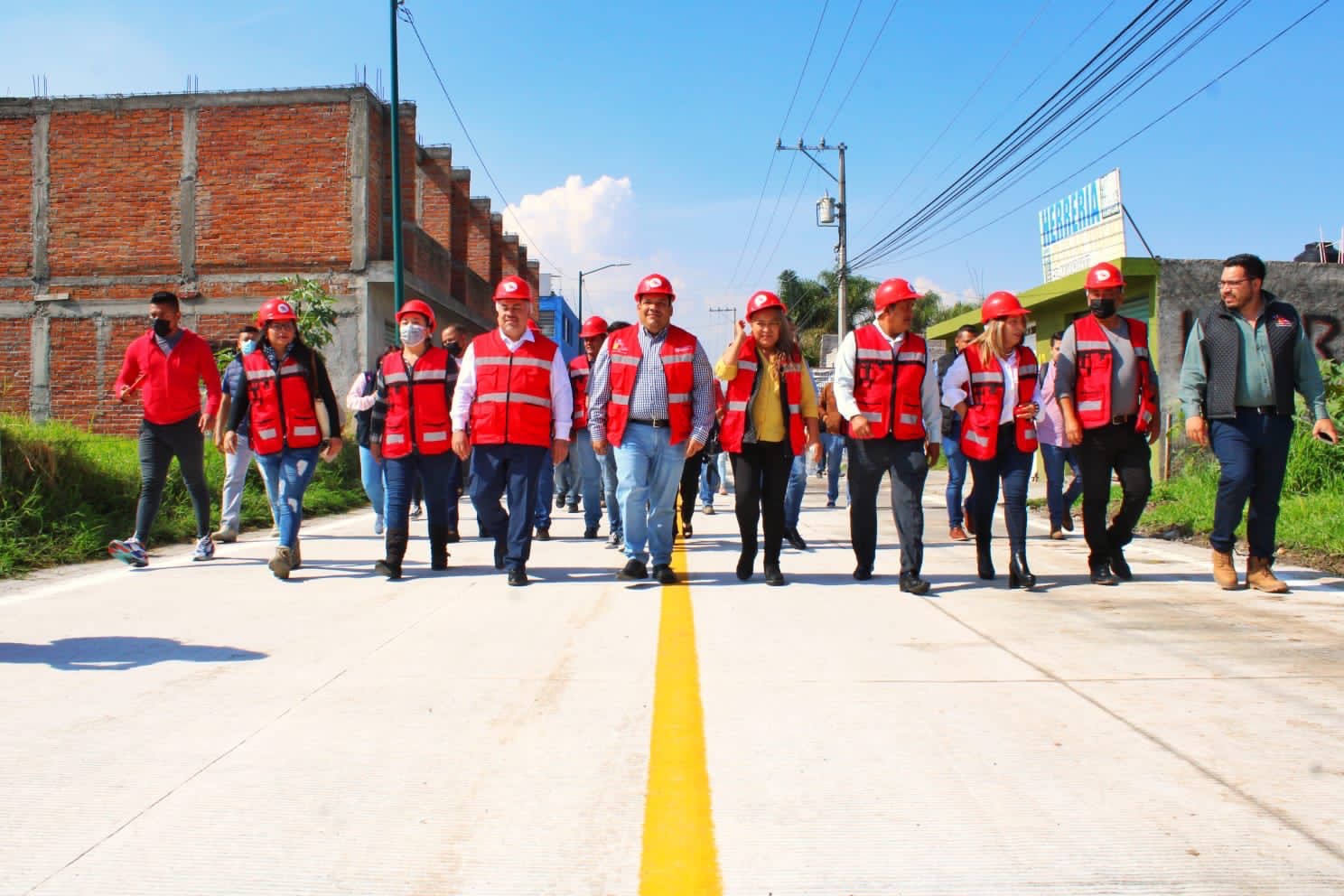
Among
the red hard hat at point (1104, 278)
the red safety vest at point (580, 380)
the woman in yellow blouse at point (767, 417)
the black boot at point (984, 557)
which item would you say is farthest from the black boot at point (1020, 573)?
the red safety vest at point (580, 380)

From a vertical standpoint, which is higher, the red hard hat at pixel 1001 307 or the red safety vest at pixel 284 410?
the red hard hat at pixel 1001 307

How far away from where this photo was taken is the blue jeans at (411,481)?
25.2 ft

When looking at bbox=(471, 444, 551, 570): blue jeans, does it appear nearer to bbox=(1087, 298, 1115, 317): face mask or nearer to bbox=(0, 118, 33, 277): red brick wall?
bbox=(1087, 298, 1115, 317): face mask

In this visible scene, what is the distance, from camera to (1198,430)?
22.7 ft

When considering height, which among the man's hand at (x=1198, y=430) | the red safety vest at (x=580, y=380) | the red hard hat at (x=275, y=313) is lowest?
the man's hand at (x=1198, y=430)

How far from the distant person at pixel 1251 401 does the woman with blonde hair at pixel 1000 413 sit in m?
1.05

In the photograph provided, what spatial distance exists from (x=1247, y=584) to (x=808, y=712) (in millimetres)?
4391

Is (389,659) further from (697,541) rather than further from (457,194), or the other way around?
(457,194)

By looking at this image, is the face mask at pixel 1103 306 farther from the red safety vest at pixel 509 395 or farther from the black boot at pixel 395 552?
the black boot at pixel 395 552

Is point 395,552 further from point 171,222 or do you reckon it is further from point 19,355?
point 19,355

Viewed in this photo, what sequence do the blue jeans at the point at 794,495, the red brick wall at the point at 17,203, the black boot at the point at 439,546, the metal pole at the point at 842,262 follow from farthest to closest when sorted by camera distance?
the metal pole at the point at 842,262 → the red brick wall at the point at 17,203 → the blue jeans at the point at 794,495 → the black boot at the point at 439,546

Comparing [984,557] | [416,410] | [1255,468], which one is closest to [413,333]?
[416,410]

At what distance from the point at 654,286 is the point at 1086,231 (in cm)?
1481

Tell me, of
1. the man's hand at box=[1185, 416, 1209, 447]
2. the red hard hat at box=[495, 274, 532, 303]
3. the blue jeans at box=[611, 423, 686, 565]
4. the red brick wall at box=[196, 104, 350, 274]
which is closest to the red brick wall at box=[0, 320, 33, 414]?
the red brick wall at box=[196, 104, 350, 274]
